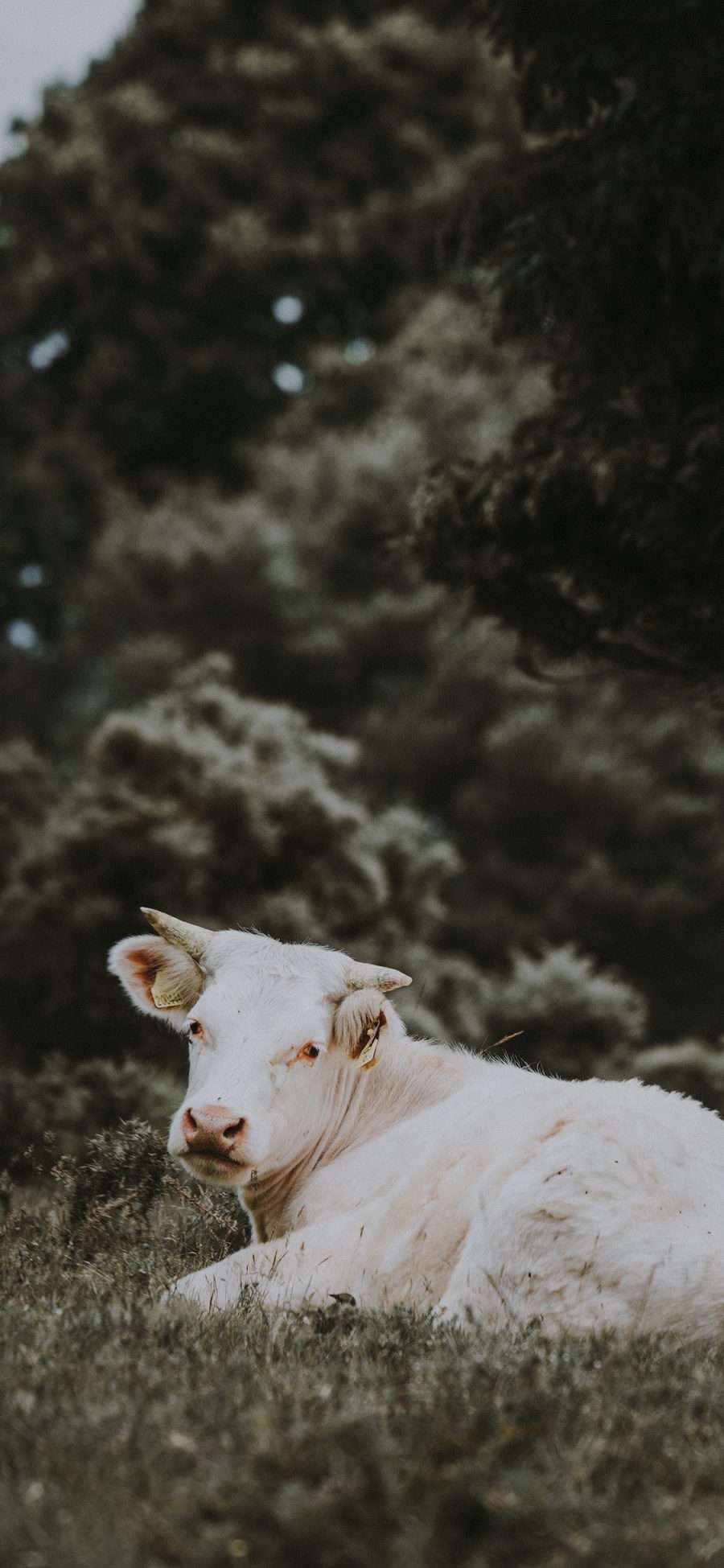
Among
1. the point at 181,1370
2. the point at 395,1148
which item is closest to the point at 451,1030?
the point at 395,1148

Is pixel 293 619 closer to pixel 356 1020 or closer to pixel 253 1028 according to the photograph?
pixel 356 1020

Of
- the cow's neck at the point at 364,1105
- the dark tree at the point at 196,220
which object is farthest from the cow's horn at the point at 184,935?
the dark tree at the point at 196,220

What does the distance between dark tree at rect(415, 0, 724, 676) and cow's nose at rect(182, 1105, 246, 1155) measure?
3648mm

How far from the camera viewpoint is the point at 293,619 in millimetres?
21266

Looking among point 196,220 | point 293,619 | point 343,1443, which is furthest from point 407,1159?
point 196,220

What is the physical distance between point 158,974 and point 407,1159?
3.78 ft

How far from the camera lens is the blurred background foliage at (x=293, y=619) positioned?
11039 mm

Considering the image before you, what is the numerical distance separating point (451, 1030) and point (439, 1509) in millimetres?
10461

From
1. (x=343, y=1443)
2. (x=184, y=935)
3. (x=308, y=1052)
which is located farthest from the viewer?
(x=184, y=935)

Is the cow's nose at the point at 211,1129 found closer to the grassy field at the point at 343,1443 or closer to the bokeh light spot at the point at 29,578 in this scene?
the grassy field at the point at 343,1443

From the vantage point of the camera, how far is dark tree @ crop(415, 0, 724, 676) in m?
6.17

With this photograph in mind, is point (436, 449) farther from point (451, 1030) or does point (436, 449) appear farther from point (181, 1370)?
point (181, 1370)

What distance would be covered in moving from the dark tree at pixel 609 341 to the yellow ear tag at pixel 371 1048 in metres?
2.97

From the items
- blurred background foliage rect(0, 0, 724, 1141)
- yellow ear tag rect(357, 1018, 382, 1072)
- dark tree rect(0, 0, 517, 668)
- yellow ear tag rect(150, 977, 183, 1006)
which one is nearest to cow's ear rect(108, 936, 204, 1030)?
yellow ear tag rect(150, 977, 183, 1006)
